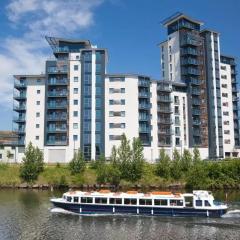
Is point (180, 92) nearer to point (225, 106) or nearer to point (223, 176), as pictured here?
point (225, 106)

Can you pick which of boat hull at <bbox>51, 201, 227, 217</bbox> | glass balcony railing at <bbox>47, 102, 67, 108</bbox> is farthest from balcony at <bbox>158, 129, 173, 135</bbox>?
boat hull at <bbox>51, 201, 227, 217</bbox>

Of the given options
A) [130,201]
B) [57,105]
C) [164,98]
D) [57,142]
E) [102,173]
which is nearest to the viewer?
[130,201]

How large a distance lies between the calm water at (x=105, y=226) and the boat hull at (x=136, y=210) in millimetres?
1823

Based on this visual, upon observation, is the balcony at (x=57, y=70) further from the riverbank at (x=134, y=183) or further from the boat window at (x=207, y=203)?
the boat window at (x=207, y=203)

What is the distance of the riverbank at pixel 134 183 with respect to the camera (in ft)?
356

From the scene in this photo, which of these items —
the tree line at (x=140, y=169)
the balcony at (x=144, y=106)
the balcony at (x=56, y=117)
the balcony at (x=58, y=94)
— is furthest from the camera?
the balcony at (x=144, y=106)

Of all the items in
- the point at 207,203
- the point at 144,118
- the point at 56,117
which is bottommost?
the point at 207,203

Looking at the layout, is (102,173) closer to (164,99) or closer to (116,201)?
(116,201)

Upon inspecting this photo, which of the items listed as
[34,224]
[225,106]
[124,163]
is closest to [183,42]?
[225,106]

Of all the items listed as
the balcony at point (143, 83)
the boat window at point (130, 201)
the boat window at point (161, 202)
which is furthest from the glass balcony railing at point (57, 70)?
the boat window at point (161, 202)

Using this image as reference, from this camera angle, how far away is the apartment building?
138 m

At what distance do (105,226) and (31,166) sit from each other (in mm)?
63907

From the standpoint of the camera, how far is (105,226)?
2151 inches

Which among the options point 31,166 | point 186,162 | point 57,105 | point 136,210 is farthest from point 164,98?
point 136,210
